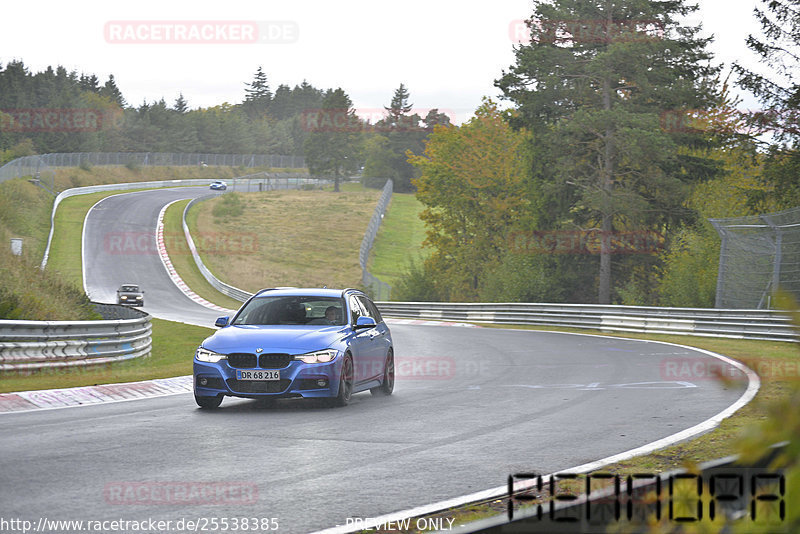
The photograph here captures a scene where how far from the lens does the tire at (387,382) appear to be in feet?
47.7

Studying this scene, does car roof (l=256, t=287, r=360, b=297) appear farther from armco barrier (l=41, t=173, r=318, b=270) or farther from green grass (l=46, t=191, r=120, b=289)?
armco barrier (l=41, t=173, r=318, b=270)

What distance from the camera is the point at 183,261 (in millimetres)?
71625

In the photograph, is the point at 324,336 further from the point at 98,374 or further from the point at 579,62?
the point at 579,62

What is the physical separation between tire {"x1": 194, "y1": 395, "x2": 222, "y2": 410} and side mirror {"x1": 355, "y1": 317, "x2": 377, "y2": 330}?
223cm

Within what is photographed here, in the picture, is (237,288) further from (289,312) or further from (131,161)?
(131,161)

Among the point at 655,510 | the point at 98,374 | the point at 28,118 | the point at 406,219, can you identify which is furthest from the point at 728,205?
the point at 28,118

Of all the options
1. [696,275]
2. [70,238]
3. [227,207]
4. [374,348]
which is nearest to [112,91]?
[227,207]

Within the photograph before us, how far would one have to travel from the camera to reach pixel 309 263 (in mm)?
76812

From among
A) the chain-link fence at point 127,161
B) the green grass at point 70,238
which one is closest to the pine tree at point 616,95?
the green grass at point 70,238

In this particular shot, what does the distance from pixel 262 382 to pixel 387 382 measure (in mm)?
2925

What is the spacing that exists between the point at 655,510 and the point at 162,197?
9878cm

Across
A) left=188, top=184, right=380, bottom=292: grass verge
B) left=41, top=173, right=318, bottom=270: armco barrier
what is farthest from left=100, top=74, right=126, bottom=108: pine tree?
left=188, top=184, right=380, bottom=292: grass verge

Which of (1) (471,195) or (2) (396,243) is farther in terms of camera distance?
(2) (396,243)

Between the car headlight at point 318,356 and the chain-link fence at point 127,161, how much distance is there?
2400 inches
